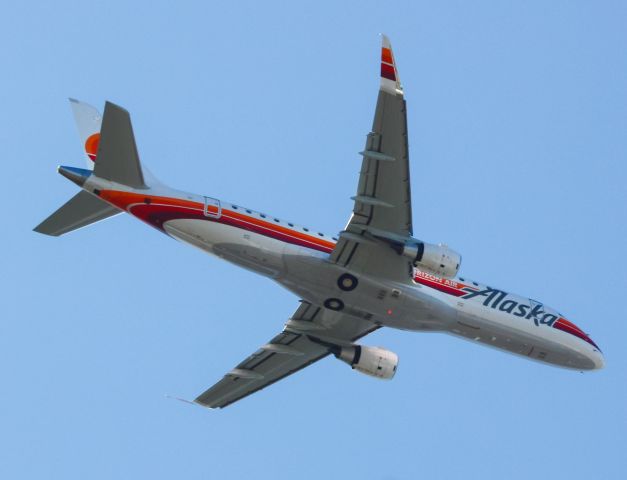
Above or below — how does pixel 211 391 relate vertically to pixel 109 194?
below

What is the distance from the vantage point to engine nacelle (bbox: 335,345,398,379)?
55500 millimetres

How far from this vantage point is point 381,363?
2184 inches

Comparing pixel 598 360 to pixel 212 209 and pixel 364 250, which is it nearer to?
pixel 364 250

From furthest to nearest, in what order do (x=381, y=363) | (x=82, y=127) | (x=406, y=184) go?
(x=381, y=363) < (x=82, y=127) < (x=406, y=184)

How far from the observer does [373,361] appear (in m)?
55.5

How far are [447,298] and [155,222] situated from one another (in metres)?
13.3

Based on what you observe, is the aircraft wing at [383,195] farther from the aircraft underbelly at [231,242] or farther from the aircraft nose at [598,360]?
the aircraft nose at [598,360]

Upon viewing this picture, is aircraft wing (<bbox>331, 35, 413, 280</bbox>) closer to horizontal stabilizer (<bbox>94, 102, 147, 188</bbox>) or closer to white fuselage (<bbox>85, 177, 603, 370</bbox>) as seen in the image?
white fuselage (<bbox>85, 177, 603, 370</bbox>)

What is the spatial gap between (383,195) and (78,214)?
12.5m

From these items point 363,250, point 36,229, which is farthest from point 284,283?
point 36,229

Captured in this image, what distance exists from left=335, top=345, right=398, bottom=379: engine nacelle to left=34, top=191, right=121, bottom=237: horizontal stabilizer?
46.9ft

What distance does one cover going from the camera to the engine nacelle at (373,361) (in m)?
55.5

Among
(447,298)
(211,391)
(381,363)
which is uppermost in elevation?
(447,298)

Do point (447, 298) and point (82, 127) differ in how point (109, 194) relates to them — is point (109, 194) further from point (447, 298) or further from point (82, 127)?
point (447, 298)
